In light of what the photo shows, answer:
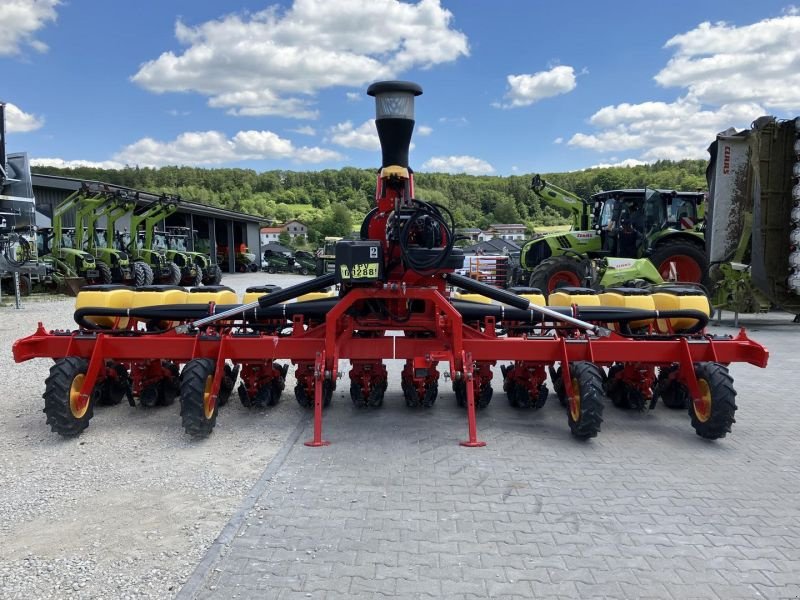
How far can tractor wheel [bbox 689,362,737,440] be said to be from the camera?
16.5 feet

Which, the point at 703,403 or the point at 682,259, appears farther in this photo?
the point at 682,259

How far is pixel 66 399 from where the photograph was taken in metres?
5.06

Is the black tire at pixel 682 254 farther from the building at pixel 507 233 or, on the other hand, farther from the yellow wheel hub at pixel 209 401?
the building at pixel 507 233

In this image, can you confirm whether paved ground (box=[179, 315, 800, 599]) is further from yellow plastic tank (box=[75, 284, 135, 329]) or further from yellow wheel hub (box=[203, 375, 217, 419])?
yellow plastic tank (box=[75, 284, 135, 329])

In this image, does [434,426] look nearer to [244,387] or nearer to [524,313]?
[524,313]

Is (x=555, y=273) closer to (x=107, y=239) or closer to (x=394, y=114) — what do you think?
(x=394, y=114)

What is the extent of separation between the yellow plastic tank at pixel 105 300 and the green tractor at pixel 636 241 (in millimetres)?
9836

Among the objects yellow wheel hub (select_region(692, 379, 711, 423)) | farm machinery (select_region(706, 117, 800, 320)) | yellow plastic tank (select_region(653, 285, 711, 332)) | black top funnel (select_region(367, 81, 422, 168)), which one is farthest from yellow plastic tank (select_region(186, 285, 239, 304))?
farm machinery (select_region(706, 117, 800, 320))

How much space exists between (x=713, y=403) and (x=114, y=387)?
5.57m

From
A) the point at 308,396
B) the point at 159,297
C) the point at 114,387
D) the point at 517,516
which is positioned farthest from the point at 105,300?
the point at 517,516

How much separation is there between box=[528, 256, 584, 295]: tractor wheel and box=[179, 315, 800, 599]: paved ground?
877 cm

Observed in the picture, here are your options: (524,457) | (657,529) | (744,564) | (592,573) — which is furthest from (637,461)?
(592,573)

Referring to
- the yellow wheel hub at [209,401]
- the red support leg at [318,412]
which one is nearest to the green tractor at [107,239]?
the yellow wheel hub at [209,401]

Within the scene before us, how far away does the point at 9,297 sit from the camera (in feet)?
58.1
